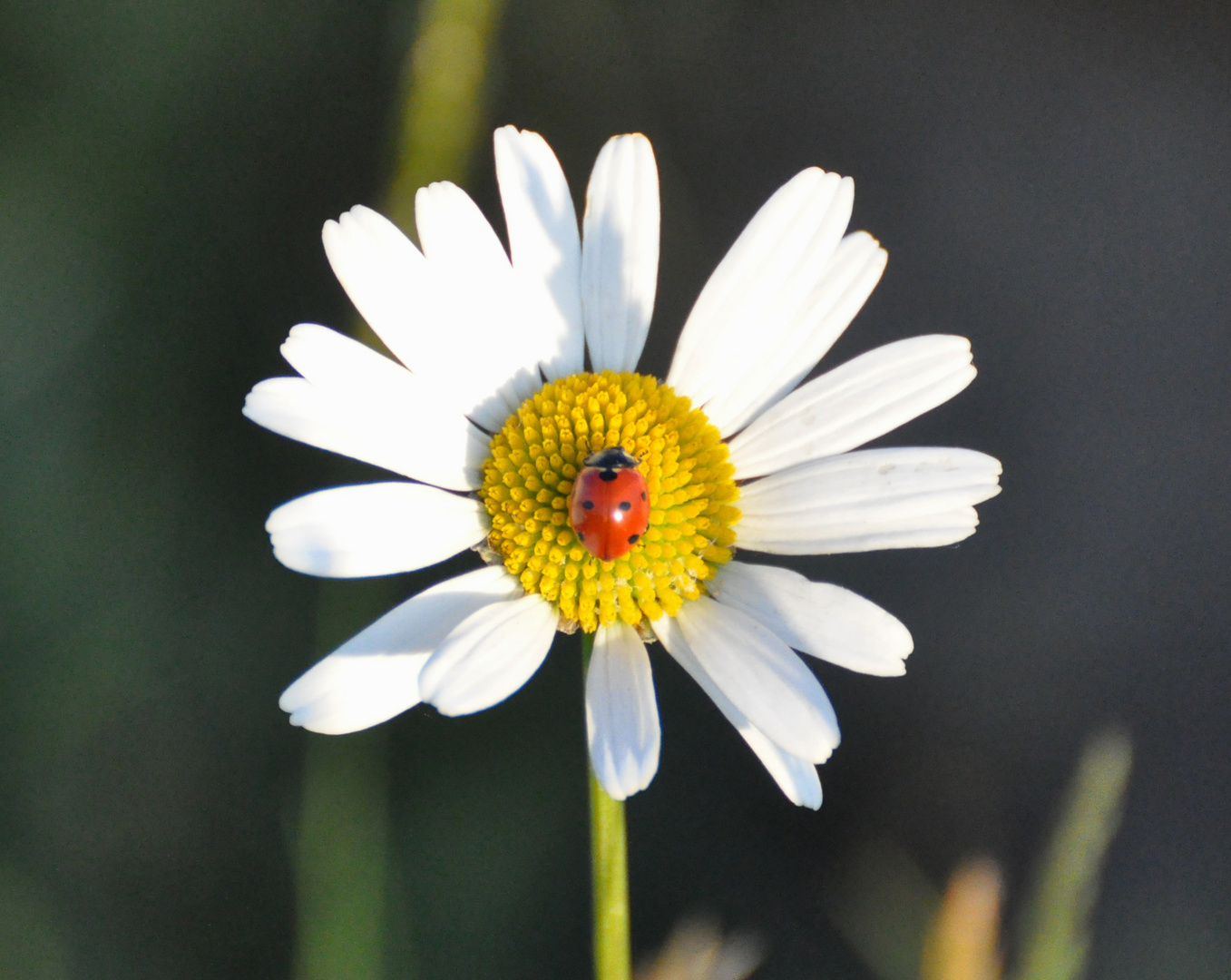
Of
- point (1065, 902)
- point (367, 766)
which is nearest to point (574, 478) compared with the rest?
point (367, 766)

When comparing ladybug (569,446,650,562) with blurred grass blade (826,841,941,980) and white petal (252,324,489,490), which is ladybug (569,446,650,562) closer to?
white petal (252,324,489,490)

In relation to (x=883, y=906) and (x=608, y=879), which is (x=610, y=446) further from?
(x=883, y=906)

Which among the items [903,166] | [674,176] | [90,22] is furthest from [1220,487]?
[90,22]

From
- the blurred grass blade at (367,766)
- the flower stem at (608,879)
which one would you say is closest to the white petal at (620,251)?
the blurred grass blade at (367,766)

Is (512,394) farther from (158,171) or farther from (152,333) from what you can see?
(158,171)

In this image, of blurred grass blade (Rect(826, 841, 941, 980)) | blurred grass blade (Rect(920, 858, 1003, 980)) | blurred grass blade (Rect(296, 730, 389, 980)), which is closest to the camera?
blurred grass blade (Rect(920, 858, 1003, 980))

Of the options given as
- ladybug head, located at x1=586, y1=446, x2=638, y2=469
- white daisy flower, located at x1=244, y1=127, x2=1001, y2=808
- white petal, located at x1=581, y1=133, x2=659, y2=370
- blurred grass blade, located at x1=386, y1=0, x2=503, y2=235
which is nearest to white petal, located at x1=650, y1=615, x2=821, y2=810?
white daisy flower, located at x1=244, y1=127, x2=1001, y2=808
